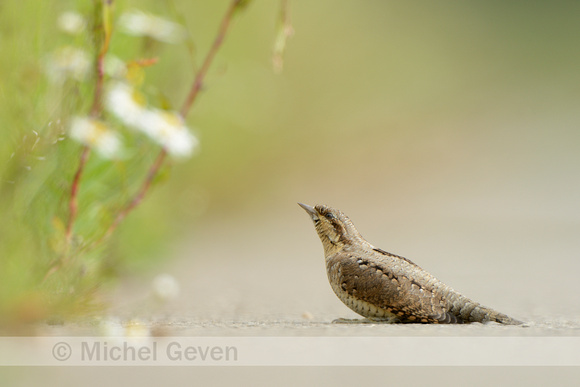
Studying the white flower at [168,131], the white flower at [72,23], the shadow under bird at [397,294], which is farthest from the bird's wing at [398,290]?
the white flower at [72,23]

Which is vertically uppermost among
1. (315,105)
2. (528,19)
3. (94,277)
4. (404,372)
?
(528,19)

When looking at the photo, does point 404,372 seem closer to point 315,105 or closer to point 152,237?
point 152,237

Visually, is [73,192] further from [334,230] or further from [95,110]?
[334,230]

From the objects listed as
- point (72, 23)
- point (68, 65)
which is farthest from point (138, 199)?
point (72, 23)

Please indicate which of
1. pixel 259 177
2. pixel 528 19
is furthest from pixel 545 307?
pixel 528 19

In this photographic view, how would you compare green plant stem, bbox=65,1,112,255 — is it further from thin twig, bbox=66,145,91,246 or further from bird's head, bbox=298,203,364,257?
bird's head, bbox=298,203,364,257

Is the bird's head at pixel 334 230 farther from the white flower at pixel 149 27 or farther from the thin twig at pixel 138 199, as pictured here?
the white flower at pixel 149 27
